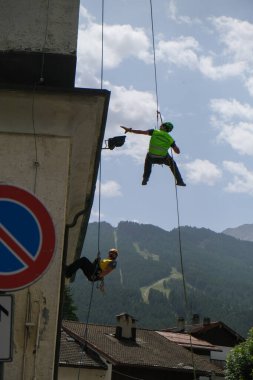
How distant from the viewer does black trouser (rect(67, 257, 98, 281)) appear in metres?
9.71

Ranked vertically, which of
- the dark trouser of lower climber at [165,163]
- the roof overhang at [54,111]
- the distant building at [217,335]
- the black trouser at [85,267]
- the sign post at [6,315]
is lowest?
the sign post at [6,315]

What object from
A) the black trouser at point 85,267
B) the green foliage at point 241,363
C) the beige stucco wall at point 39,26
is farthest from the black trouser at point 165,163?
the green foliage at point 241,363

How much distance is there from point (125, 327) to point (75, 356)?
25.2ft

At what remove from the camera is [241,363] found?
29.1m

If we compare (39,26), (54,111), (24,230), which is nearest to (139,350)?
(39,26)

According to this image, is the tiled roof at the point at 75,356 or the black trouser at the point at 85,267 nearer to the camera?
the black trouser at the point at 85,267

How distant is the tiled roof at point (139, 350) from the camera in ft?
119

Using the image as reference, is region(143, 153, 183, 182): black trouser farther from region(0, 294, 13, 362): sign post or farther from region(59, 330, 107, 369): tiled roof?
region(59, 330, 107, 369): tiled roof

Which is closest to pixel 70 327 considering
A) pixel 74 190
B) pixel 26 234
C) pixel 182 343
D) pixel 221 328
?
pixel 182 343

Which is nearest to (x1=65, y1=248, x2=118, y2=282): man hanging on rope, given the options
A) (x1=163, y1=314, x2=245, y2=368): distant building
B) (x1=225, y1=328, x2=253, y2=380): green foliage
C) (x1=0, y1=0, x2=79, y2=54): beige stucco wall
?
(x1=0, y1=0, x2=79, y2=54): beige stucco wall

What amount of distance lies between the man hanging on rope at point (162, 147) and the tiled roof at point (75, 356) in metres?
23.4

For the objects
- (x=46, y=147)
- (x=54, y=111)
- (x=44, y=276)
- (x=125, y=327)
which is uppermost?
(x=125, y=327)

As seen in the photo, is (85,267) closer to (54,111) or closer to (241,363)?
(54,111)

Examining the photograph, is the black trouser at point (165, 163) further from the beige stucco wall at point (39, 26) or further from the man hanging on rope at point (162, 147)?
the beige stucco wall at point (39, 26)
